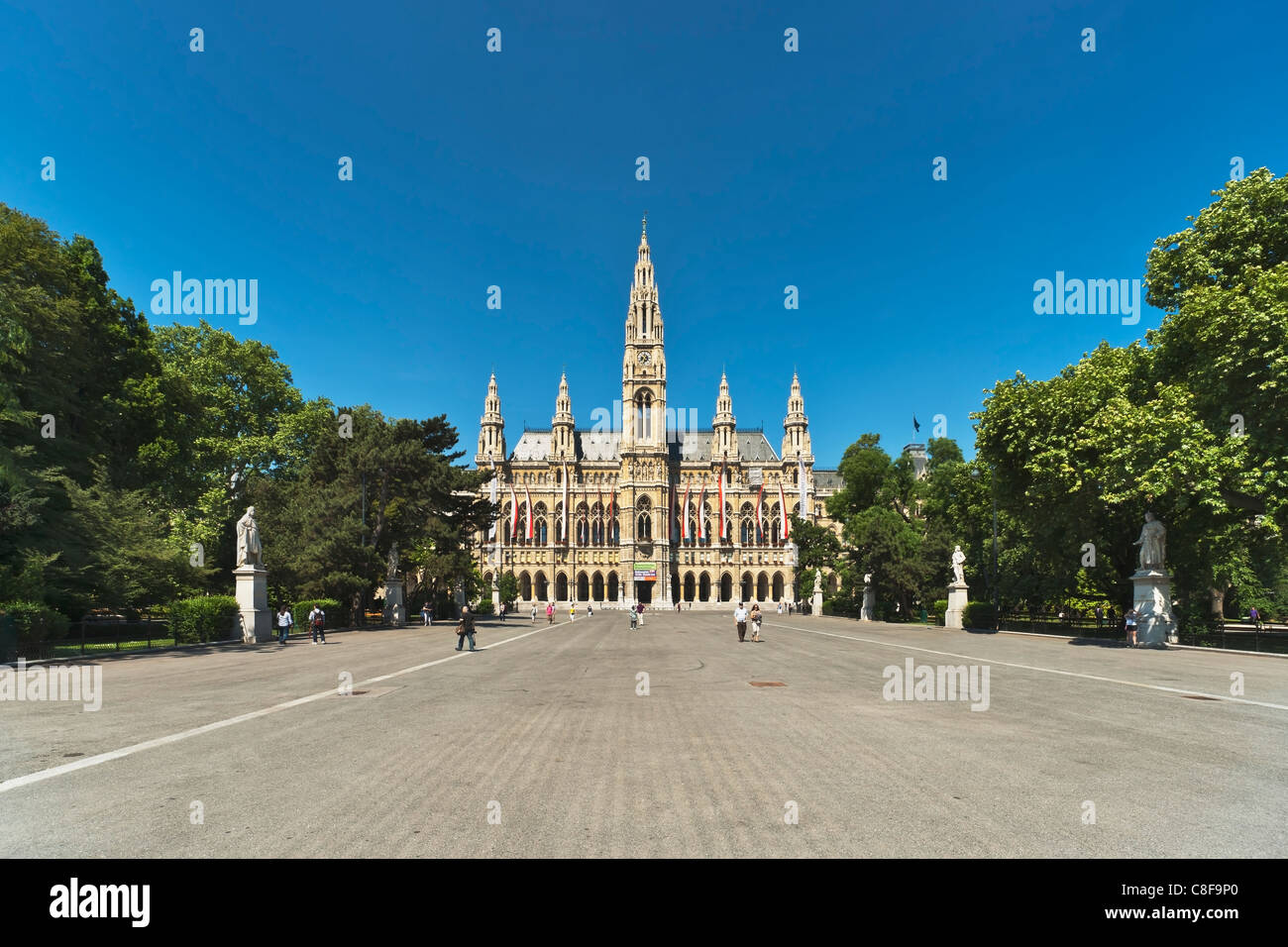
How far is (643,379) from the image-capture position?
106062 millimetres

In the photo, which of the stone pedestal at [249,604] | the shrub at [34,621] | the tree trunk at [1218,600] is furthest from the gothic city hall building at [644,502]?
the shrub at [34,621]

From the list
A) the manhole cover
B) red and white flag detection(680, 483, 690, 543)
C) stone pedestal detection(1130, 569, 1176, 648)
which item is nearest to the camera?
the manhole cover

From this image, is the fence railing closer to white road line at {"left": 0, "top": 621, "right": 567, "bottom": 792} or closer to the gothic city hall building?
white road line at {"left": 0, "top": 621, "right": 567, "bottom": 792}

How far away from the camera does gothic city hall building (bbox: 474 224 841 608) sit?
328 feet

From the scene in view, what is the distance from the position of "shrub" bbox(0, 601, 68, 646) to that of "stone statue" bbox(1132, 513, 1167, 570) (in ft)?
121

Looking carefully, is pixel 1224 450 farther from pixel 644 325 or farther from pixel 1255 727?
pixel 644 325

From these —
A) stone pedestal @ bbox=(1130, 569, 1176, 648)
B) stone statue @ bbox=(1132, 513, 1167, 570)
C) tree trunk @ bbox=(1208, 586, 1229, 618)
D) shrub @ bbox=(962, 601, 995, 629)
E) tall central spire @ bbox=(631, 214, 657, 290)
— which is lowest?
tree trunk @ bbox=(1208, 586, 1229, 618)

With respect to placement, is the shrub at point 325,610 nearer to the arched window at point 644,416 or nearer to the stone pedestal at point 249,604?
the stone pedestal at point 249,604

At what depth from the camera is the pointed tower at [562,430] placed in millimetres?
107250

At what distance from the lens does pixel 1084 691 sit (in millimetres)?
13773

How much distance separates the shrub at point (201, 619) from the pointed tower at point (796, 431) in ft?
298

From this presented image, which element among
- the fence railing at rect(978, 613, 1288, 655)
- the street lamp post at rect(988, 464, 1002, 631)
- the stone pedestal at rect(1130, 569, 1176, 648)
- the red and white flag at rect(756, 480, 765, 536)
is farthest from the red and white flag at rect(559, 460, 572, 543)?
the stone pedestal at rect(1130, 569, 1176, 648)

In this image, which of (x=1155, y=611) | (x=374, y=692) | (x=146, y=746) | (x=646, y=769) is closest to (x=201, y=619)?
(x=374, y=692)

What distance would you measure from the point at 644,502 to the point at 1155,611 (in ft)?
260
